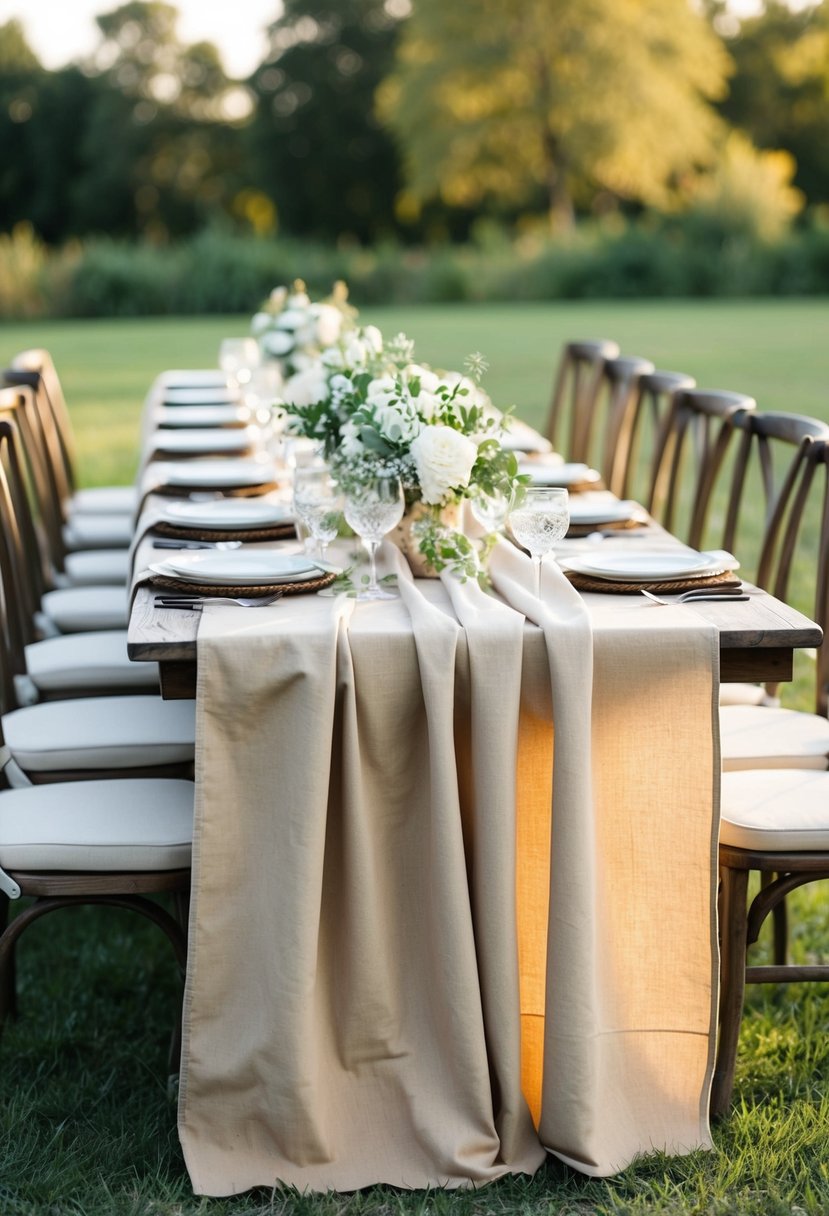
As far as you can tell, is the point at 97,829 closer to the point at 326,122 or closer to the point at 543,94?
the point at 543,94

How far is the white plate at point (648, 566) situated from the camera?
2.39 metres

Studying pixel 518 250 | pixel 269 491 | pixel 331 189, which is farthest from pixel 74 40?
pixel 269 491

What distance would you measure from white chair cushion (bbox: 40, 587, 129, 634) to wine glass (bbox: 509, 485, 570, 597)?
1.83 meters

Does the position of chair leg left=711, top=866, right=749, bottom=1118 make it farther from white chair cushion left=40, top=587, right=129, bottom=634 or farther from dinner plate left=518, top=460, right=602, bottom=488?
white chair cushion left=40, top=587, right=129, bottom=634

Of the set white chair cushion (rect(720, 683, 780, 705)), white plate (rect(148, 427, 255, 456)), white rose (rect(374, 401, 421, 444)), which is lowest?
white chair cushion (rect(720, 683, 780, 705))

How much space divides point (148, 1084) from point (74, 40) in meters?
39.8

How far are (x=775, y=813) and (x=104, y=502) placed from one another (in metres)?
3.68

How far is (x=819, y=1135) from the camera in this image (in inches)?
89.0

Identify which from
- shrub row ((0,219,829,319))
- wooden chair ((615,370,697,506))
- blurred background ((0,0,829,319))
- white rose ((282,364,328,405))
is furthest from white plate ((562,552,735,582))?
blurred background ((0,0,829,319))

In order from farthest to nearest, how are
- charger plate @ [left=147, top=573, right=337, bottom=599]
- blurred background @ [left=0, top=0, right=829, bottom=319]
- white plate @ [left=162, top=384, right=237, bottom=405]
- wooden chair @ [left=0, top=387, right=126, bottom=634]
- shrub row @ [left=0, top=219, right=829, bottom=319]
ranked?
blurred background @ [left=0, top=0, right=829, bottom=319] < shrub row @ [left=0, top=219, right=829, bottom=319] < white plate @ [left=162, top=384, right=237, bottom=405] < wooden chair @ [left=0, top=387, right=126, bottom=634] < charger plate @ [left=147, top=573, right=337, bottom=599]

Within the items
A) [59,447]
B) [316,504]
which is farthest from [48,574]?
[316,504]

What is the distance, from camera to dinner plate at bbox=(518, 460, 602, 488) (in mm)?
3496

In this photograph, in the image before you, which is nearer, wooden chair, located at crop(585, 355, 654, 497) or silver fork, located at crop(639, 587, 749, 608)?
silver fork, located at crop(639, 587, 749, 608)

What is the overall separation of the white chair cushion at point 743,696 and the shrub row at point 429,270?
18980mm
